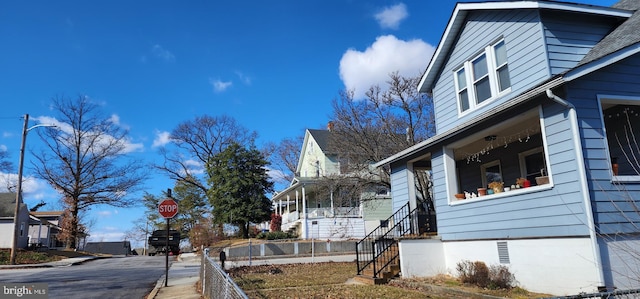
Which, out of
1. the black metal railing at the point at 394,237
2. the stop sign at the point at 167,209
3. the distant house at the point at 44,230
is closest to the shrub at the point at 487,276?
the black metal railing at the point at 394,237

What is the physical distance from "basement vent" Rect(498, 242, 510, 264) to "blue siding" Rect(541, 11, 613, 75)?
3791mm

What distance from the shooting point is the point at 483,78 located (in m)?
10.7

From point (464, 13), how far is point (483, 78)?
210cm

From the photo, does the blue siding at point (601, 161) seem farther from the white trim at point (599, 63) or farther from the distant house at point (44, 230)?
the distant house at point (44, 230)

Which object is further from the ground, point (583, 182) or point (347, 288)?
point (583, 182)

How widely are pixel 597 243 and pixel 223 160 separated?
28.3 meters

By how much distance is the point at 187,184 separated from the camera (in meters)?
43.6

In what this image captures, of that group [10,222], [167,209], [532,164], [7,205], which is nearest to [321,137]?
[167,209]

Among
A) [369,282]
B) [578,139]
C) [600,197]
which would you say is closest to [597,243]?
[600,197]

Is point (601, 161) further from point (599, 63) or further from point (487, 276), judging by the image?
point (487, 276)

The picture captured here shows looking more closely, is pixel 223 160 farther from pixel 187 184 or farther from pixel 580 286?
pixel 580 286

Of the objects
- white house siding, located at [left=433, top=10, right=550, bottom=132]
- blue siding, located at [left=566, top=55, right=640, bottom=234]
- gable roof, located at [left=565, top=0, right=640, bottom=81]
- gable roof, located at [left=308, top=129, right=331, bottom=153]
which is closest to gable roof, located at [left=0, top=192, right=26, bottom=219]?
gable roof, located at [left=308, top=129, right=331, bottom=153]

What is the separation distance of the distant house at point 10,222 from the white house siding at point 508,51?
3227 cm

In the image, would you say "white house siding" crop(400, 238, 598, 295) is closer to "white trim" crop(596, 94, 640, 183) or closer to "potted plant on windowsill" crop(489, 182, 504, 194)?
"potted plant on windowsill" crop(489, 182, 504, 194)
